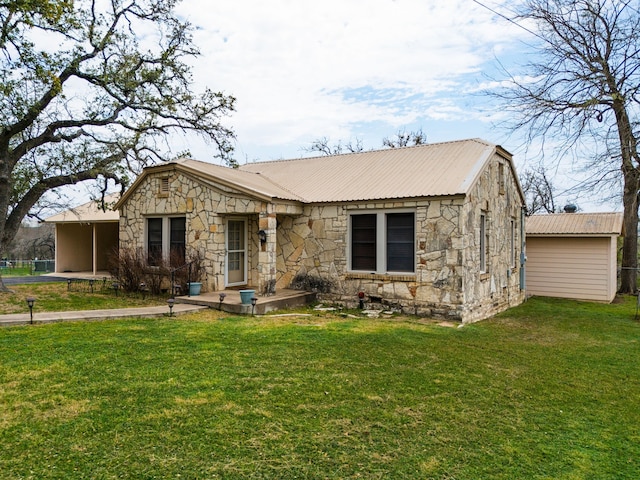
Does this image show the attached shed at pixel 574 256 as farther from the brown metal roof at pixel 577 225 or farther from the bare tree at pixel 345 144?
the bare tree at pixel 345 144

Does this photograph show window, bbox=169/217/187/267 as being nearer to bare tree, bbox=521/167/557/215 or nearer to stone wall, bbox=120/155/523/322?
stone wall, bbox=120/155/523/322

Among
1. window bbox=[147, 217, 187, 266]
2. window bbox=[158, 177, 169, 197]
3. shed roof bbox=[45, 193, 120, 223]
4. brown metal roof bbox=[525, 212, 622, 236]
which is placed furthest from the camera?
shed roof bbox=[45, 193, 120, 223]

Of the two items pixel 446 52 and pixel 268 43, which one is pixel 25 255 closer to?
pixel 268 43

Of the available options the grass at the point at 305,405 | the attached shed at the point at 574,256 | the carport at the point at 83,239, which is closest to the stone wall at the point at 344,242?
the grass at the point at 305,405

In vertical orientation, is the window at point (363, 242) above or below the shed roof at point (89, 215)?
below

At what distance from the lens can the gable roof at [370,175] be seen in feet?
34.3

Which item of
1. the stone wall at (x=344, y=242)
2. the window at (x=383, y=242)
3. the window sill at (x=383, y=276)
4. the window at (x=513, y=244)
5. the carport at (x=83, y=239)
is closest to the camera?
the stone wall at (x=344, y=242)

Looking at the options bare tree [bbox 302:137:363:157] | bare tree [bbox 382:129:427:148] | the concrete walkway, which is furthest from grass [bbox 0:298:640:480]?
bare tree [bbox 302:137:363:157]

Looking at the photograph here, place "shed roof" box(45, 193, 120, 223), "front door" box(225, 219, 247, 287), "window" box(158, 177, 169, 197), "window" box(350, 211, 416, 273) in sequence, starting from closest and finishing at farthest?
"window" box(350, 211, 416, 273) → "front door" box(225, 219, 247, 287) → "window" box(158, 177, 169, 197) → "shed roof" box(45, 193, 120, 223)

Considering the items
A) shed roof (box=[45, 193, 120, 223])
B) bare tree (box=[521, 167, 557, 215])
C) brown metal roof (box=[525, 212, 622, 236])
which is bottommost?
brown metal roof (box=[525, 212, 622, 236])

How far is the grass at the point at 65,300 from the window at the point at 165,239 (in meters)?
1.14

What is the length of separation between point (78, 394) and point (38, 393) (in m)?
0.40

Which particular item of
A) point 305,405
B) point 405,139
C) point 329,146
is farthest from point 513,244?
point 329,146

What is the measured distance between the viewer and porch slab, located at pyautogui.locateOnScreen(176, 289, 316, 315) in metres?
9.70
